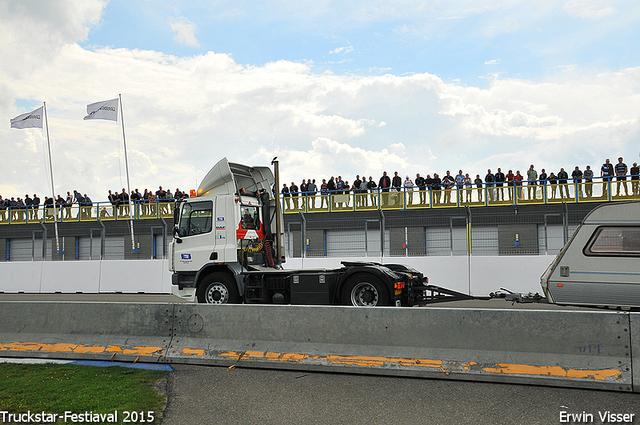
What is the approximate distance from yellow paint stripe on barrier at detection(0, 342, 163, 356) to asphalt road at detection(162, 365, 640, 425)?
1.00 meters

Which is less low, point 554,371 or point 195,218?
point 195,218

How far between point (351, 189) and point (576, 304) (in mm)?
16344

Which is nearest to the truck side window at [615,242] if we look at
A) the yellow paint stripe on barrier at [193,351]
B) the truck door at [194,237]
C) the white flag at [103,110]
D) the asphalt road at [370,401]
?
the asphalt road at [370,401]

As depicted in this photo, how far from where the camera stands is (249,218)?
1191cm

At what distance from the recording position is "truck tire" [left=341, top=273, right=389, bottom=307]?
9641 millimetres

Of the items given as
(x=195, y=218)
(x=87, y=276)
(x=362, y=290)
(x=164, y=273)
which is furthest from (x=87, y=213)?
(x=362, y=290)

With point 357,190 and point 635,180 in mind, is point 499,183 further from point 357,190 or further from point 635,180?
point 357,190

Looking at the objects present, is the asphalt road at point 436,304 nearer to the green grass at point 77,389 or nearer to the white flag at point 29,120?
the green grass at point 77,389

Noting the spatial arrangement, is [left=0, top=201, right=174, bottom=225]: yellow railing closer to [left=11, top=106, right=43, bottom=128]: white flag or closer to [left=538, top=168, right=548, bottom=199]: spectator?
[left=11, top=106, right=43, bottom=128]: white flag

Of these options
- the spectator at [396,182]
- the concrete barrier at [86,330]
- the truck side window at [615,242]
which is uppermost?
the spectator at [396,182]

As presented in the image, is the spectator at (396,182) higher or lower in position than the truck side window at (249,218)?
higher

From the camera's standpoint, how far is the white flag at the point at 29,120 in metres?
29.7

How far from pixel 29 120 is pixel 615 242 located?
3058 centimetres

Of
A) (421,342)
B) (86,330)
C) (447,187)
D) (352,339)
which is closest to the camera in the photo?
(421,342)
